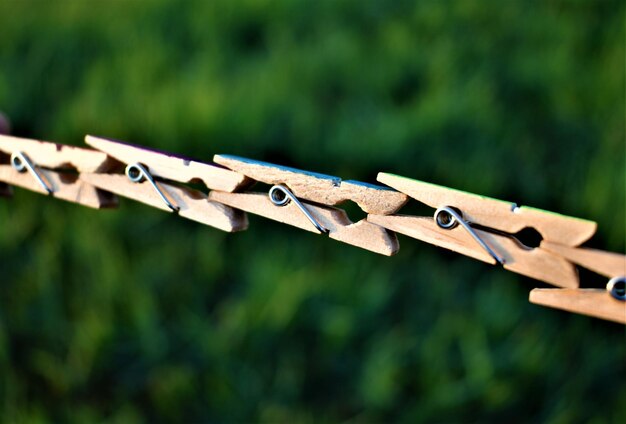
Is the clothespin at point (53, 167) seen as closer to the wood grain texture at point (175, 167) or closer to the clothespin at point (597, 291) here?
the wood grain texture at point (175, 167)

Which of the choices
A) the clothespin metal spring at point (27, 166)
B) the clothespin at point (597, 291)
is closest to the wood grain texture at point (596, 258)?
the clothespin at point (597, 291)

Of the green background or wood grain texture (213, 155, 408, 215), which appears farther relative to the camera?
the green background

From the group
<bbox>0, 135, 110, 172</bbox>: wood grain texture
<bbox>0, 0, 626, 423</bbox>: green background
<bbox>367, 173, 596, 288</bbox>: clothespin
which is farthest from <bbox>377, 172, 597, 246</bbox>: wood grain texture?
<bbox>0, 0, 626, 423</bbox>: green background

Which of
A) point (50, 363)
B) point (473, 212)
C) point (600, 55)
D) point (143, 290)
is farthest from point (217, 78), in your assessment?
point (473, 212)

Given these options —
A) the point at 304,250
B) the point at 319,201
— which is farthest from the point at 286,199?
the point at 304,250

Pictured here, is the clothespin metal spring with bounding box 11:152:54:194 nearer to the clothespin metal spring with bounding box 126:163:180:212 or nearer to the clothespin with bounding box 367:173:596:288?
the clothespin metal spring with bounding box 126:163:180:212

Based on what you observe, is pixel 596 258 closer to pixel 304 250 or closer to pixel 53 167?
pixel 53 167

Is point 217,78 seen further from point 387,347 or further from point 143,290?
point 387,347
